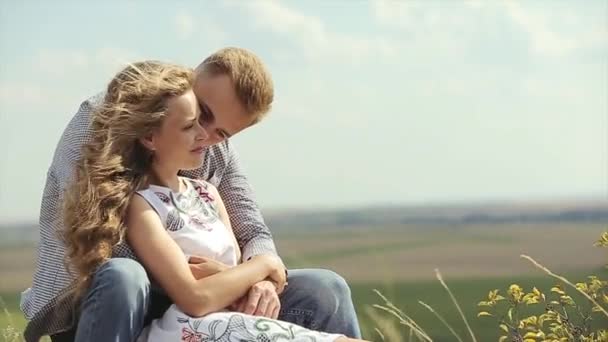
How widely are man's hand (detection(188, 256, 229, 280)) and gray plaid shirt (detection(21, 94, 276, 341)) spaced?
17 cm

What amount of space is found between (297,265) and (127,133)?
933 mm

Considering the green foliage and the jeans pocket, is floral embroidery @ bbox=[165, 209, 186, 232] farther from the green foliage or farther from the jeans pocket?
the green foliage

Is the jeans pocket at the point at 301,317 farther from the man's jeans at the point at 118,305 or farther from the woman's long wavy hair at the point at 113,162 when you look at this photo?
the woman's long wavy hair at the point at 113,162

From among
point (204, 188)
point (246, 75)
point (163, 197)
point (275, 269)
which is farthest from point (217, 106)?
point (275, 269)

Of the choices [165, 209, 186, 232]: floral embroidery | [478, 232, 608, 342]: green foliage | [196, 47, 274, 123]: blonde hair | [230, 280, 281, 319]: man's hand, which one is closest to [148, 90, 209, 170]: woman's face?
[165, 209, 186, 232]: floral embroidery

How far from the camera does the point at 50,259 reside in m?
3.13

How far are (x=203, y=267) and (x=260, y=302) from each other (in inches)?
7.2

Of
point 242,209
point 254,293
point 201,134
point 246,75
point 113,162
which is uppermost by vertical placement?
point 246,75

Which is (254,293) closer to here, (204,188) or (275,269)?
(275,269)

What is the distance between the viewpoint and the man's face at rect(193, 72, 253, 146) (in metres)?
3.24

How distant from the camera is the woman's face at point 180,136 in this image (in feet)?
9.86

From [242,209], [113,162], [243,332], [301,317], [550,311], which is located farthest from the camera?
[550,311]

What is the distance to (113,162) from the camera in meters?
2.99

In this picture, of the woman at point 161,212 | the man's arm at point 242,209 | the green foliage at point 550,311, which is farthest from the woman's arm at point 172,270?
the green foliage at point 550,311
